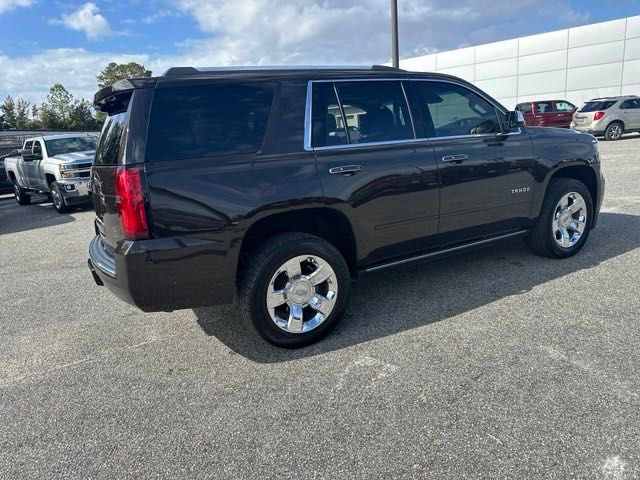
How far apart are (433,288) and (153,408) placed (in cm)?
262

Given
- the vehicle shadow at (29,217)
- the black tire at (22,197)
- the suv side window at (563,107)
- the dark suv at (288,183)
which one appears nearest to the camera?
the dark suv at (288,183)

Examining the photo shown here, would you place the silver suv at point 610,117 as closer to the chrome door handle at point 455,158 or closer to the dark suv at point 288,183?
the dark suv at point 288,183

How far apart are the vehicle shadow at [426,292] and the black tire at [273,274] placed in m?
0.11

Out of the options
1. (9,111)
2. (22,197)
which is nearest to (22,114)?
(9,111)

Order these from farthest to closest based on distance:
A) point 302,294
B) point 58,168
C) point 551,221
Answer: point 58,168 → point 551,221 → point 302,294

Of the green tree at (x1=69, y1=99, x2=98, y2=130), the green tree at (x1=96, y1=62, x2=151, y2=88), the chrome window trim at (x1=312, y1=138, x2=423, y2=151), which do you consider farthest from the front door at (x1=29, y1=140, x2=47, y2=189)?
the green tree at (x1=96, y1=62, x2=151, y2=88)

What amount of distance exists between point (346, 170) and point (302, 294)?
38.0 inches

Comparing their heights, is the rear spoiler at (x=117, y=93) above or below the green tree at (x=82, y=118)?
below

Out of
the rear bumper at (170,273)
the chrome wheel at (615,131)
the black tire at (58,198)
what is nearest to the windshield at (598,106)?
the chrome wheel at (615,131)

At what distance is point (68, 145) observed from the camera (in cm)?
1137

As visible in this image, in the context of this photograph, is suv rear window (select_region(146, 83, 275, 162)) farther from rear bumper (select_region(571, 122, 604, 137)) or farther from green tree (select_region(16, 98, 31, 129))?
green tree (select_region(16, 98, 31, 129))

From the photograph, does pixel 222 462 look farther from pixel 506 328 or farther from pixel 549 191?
pixel 549 191

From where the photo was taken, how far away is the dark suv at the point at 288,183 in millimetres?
2854

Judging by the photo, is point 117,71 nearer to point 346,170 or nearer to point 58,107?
point 58,107
